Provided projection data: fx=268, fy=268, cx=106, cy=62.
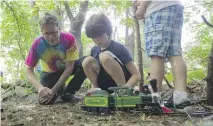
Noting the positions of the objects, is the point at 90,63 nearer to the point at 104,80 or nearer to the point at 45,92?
the point at 104,80

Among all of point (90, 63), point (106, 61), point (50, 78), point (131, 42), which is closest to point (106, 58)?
point (106, 61)

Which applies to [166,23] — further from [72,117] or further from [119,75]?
[72,117]

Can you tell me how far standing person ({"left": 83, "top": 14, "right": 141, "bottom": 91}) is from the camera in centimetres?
251

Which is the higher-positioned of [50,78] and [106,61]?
[106,61]

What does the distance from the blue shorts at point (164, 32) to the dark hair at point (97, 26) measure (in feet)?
1.47

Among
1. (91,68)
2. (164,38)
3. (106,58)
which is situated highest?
(164,38)

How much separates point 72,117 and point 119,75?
736 mm

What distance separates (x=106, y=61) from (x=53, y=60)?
826mm

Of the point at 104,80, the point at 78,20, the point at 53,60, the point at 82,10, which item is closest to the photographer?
the point at 104,80

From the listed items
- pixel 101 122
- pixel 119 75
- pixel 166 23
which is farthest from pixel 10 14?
pixel 101 122

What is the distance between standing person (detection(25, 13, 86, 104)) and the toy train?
890 millimetres

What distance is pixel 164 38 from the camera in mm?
2248

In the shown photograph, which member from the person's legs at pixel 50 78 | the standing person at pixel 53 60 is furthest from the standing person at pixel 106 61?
the person's legs at pixel 50 78

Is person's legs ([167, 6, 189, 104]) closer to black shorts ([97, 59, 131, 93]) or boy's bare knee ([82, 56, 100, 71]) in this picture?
black shorts ([97, 59, 131, 93])
